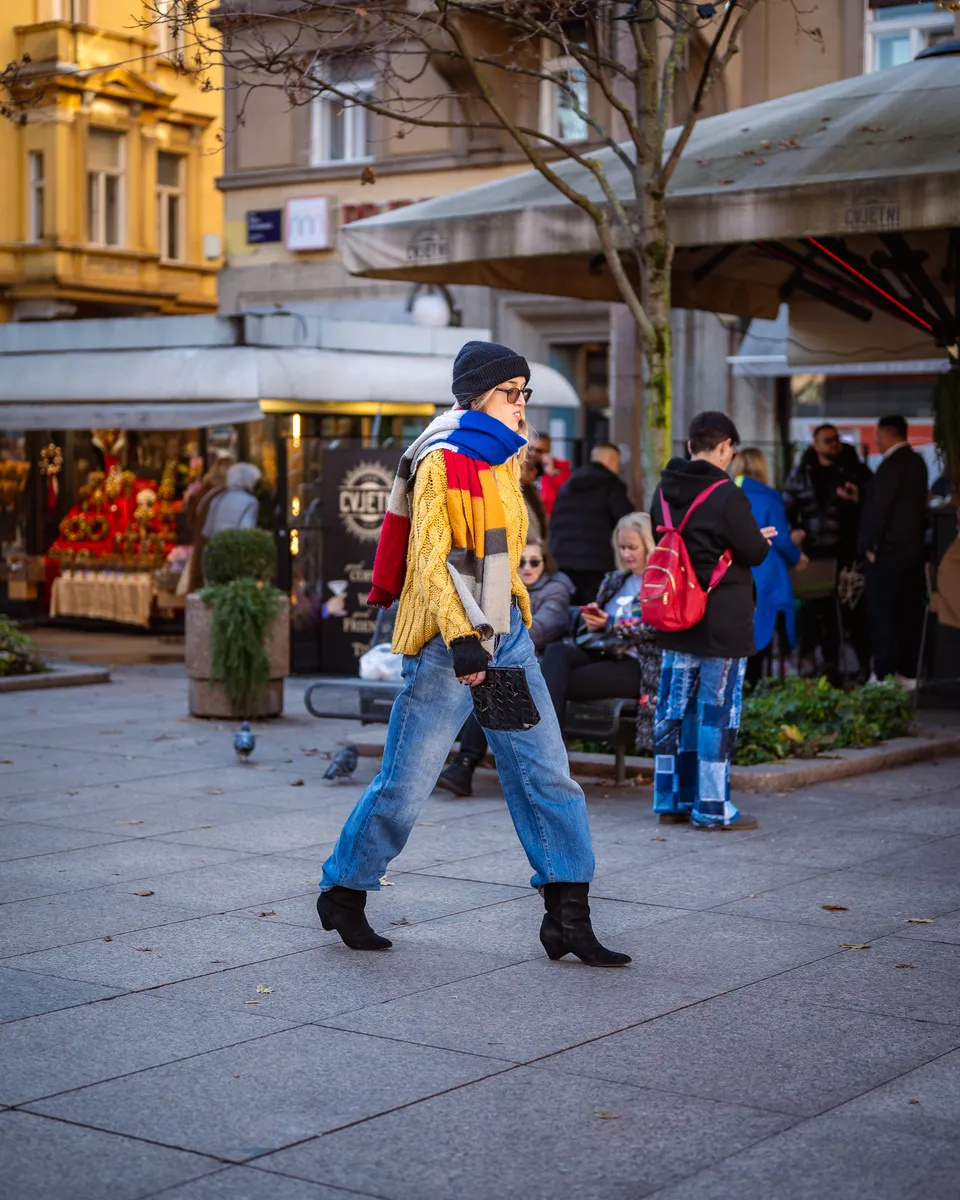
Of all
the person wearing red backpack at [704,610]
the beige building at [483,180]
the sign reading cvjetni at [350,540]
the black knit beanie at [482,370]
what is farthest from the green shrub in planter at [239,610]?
the beige building at [483,180]

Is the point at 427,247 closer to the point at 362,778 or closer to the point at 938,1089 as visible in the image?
the point at 362,778

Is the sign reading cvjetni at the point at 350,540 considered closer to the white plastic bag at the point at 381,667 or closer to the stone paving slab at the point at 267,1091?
the white plastic bag at the point at 381,667

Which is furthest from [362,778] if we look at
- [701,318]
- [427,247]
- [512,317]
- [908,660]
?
[512,317]

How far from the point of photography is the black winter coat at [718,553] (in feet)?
26.9

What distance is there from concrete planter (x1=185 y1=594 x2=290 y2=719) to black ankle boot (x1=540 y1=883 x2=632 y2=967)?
6.62 m

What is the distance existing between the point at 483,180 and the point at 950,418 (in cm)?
1414

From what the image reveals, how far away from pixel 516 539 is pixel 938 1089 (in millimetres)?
2207

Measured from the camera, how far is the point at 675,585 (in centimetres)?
816

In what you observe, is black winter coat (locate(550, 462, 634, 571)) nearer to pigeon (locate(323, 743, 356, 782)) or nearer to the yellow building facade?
pigeon (locate(323, 743, 356, 782))

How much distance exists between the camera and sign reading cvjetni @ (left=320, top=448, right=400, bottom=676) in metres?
14.8

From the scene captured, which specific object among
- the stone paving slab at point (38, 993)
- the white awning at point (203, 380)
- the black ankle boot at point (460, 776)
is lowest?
the stone paving slab at point (38, 993)

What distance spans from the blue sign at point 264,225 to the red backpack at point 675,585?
20.6 metres

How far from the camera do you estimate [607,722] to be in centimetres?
915

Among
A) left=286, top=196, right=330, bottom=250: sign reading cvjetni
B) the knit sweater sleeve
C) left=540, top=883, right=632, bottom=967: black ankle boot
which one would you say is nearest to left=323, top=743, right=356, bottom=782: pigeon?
left=540, top=883, right=632, bottom=967: black ankle boot
